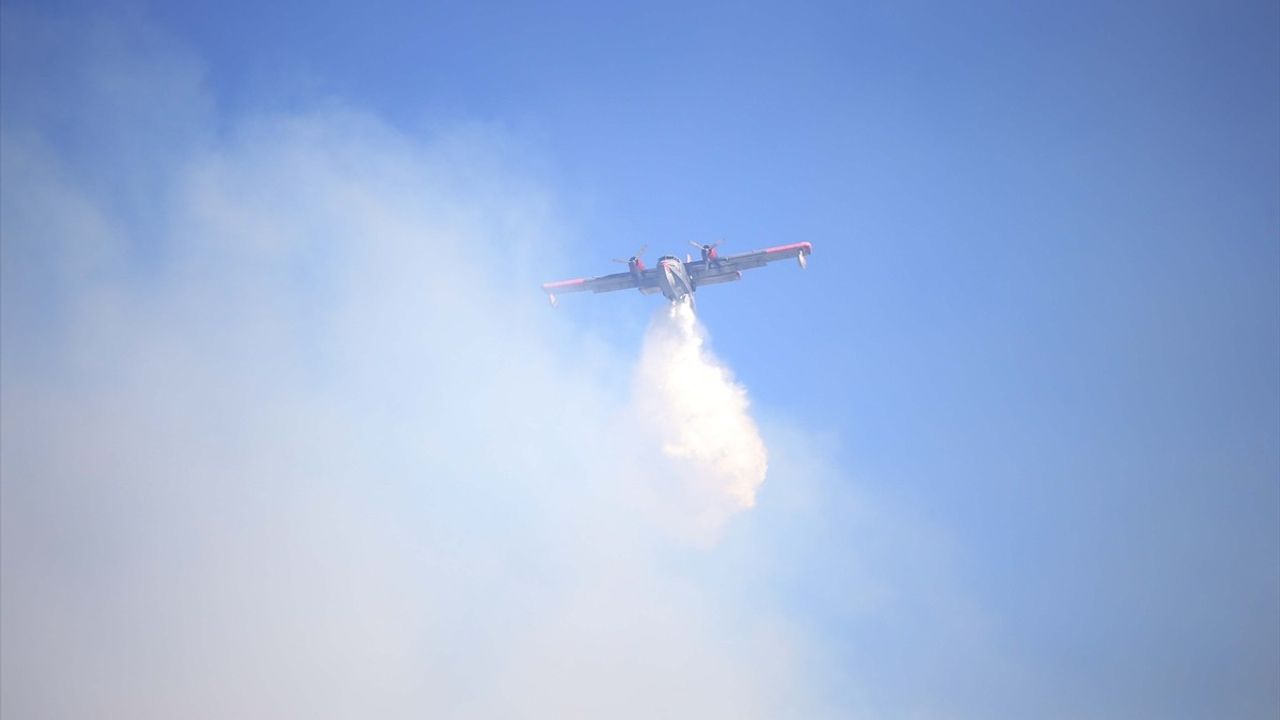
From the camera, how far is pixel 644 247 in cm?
5775

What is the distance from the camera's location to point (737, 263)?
189 feet

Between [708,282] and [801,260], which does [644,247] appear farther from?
[801,260]

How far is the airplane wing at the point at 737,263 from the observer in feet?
187

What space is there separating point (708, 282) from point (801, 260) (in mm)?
6644

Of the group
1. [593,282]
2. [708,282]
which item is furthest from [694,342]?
[593,282]

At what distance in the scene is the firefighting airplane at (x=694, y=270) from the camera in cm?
5672

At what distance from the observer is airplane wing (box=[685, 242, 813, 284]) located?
57.0m

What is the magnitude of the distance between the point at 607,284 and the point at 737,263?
9739 millimetres

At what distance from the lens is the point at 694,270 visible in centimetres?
5800

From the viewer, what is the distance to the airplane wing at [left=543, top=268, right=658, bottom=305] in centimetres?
5834

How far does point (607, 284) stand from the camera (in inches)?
2391

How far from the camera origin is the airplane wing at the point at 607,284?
58.3 meters

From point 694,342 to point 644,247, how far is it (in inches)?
329

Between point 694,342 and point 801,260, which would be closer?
point 801,260
